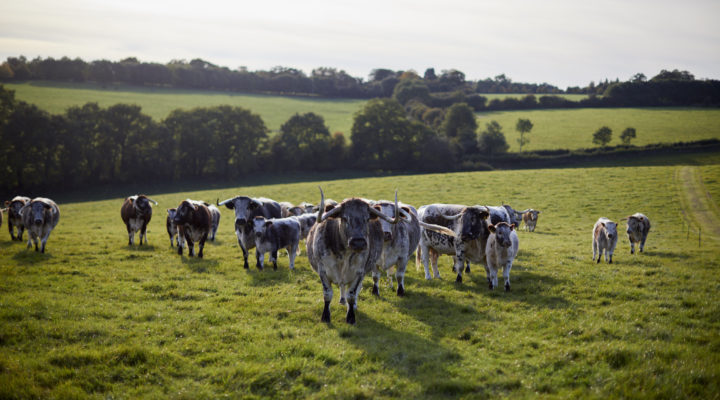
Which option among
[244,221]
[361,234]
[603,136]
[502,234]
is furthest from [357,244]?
[603,136]

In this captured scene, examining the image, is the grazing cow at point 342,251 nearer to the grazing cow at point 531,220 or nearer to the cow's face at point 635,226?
the cow's face at point 635,226

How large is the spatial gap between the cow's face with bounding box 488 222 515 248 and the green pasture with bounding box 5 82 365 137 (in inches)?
2291

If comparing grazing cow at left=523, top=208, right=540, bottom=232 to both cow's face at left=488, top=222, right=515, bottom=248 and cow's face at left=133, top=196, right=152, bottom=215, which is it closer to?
cow's face at left=488, top=222, right=515, bottom=248

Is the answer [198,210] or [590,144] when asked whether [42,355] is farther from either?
[590,144]

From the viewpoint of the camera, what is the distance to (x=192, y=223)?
54.3 ft

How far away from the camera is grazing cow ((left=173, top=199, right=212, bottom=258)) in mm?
16367

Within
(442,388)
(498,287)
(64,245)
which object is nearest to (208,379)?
(442,388)

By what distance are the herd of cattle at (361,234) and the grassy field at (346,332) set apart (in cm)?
74

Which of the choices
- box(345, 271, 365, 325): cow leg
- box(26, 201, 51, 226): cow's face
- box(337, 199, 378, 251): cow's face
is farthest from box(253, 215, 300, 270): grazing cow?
box(26, 201, 51, 226): cow's face

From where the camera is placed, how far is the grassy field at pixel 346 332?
6.26 meters

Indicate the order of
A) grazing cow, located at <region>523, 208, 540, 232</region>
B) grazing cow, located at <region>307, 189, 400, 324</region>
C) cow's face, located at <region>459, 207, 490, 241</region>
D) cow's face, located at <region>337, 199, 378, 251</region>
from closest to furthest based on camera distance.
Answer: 1. cow's face, located at <region>337, 199, 378, 251</region>
2. grazing cow, located at <region>307, 189, 400, 324</region>
3. cow's face, located at <region>459, 207, 490, 241</region>
4. grazing cow, located at <region>523, 208, 540, 232</region>

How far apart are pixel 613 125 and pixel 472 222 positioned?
67.3 metres

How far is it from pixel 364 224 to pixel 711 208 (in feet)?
103

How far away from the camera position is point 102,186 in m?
47.8
